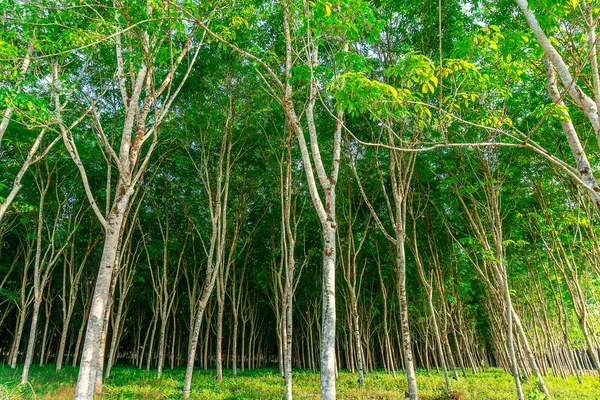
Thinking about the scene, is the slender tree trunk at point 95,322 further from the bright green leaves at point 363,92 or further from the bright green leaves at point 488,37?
the bright green leaves at point 488,37

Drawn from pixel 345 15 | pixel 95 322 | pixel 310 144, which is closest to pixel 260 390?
pixel 95 322

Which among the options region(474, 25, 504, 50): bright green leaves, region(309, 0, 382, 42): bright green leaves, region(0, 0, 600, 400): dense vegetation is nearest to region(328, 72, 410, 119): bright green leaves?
region(0, 0, 600, 400): dense vegetation

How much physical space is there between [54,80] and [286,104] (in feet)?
21.4

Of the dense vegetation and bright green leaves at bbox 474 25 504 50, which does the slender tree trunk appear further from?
bright green leaves at bbox 474 25 504 50

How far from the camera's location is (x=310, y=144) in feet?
46.4

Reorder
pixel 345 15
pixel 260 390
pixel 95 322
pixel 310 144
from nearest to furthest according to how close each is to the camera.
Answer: pixel 345 15 → pixel 95 322 → pixel 260 390 → pixel 310 144

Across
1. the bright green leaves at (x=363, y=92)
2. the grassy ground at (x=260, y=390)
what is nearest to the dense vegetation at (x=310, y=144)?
the bright green leaves at (x=363, y=92)

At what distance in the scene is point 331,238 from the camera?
21.6 feet

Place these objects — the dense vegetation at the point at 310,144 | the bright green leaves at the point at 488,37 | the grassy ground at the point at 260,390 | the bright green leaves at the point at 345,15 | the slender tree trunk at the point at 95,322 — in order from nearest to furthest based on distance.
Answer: the bright green leaves at the point at 488,37, the bright green leaves at the point at 345,15, the dense vegetation at the point at 310,144, the slender tree trunk at the point at 95,322, the grassy ground at the point at 260,390

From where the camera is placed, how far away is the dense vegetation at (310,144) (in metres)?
5.59

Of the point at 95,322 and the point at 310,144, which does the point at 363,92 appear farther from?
the point at 310,144

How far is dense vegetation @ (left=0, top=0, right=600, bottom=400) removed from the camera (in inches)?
220

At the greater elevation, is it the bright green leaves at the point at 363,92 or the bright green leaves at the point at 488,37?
the bright green leaves at the point at 488,37

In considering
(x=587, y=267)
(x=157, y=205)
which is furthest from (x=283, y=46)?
(x=587, y=267)
